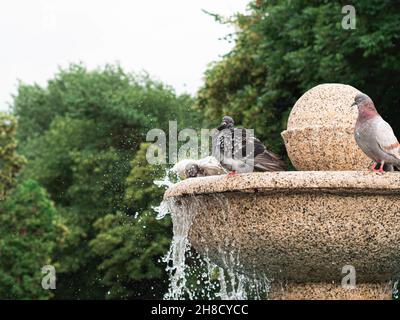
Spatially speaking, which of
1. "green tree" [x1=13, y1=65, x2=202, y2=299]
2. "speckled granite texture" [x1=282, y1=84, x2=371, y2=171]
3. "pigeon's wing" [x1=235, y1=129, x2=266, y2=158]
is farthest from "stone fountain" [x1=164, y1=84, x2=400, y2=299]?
"green tree" [x1=13, y1=65, x2=202, y2=299]

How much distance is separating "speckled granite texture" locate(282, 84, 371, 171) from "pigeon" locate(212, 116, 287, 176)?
657 mm

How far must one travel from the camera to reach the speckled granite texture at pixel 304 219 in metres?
5.92

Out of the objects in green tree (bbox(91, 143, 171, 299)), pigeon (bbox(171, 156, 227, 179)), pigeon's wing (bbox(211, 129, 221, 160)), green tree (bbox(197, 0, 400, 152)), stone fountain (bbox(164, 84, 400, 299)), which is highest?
green tree (bbox(197, 0, 400, 152))

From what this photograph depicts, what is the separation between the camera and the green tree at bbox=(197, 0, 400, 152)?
48.3ft

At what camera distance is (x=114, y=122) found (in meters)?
31.5

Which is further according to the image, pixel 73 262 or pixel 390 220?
pixel 73 262

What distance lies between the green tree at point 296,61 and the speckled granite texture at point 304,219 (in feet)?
27.3

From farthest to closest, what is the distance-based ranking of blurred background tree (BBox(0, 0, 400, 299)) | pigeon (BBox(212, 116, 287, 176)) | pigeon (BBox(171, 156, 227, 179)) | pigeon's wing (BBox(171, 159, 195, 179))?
blurred background tree (BBox(0, 0, 400, 299)), pigeon's wing (BBox(171, 159, 195, 179)), pigeon (BBox(171, 156, 227, 179)), pigeon (BBox(212, 116, 287, 176))

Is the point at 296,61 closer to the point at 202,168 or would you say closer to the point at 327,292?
the point at 202,168

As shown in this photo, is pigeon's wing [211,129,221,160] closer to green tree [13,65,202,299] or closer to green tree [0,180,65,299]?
green tree [13,65,202,299]
